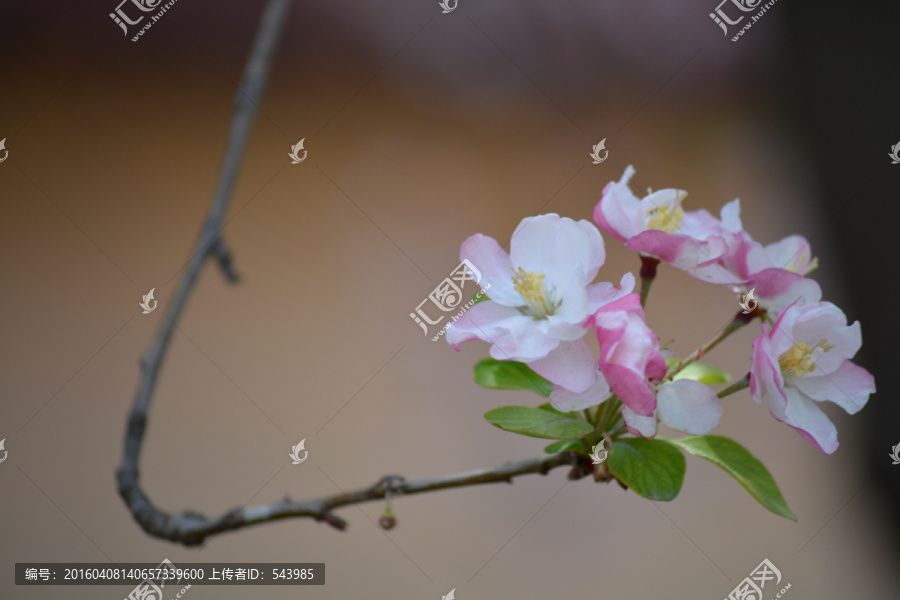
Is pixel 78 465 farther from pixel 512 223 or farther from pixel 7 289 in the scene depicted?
pixel 512 223

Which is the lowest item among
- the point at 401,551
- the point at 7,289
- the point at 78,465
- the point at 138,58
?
the point at 401,551

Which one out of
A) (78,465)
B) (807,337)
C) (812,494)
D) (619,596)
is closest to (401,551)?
(619,596)

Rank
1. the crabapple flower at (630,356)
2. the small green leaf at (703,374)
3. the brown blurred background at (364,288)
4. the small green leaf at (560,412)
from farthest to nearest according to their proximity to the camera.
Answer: the brown blurred background at (364,288) → the small green leaf at (703,374) → the small green leaf at (560,412) → the crabapple flower at (630,356)

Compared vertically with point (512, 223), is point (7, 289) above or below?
above

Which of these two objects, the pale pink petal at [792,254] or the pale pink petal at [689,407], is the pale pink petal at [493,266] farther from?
the pale pink petal at [792,254]

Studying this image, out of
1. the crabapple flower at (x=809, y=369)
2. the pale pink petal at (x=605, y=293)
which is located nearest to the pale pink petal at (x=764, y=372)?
the crabapple flower at (x=809, y=369)

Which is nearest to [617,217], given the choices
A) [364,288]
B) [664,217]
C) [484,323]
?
[664,217]
